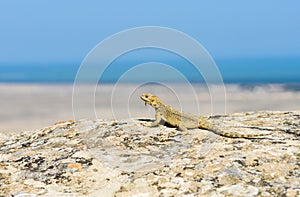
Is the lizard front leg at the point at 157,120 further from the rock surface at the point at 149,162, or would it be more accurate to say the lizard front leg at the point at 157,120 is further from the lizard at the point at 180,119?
the rock surface at the point at 149,162

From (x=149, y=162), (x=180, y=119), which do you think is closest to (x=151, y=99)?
(x=180, y=119)

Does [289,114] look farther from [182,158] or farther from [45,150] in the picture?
[45,150]

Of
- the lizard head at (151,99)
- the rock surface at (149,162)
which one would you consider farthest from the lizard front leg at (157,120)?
the lizard head at (151,99)

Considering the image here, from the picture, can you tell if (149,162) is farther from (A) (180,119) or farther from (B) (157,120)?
(B) (157,120)

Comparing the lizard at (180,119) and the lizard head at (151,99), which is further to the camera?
the lizard head at (151,99)

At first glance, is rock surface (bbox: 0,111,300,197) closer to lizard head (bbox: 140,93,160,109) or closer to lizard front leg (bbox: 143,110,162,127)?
lizard front leg (bbox: 143,110,162,127)

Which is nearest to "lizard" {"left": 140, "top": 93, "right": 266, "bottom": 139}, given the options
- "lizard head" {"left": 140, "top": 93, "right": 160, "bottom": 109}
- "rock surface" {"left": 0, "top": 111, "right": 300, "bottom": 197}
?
"lizard head" {"left": 140, "top": 93, "right": 160, "bottom": 109}

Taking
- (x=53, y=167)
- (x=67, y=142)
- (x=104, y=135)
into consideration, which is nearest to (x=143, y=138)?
(x=104, y=135)
